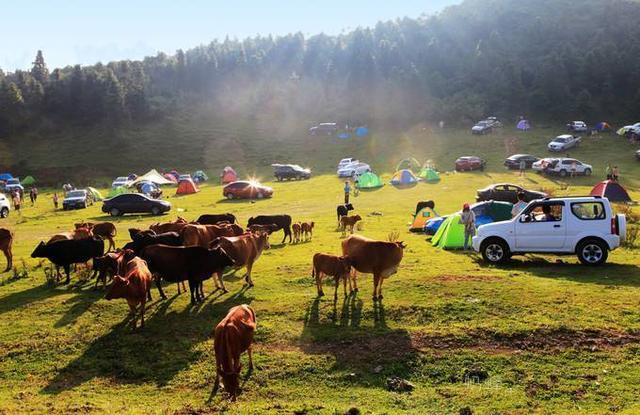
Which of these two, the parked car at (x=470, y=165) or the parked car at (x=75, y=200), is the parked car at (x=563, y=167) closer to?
the parked car at (x=470, y=165)

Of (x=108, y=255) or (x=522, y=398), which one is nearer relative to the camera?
(x=522, y=398)

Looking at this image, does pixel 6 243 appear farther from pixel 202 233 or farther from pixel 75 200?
pixel 75 200

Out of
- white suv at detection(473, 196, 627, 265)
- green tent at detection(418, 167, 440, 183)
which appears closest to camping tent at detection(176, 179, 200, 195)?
green tent at detection(418, 167, 440, 183)

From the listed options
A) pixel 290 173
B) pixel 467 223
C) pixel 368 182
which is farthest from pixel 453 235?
pixel 290 173

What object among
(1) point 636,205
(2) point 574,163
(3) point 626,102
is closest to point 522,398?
(1) point 636,205

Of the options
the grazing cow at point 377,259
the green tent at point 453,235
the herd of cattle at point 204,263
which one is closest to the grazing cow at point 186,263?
the herd of cattle at point 204,263

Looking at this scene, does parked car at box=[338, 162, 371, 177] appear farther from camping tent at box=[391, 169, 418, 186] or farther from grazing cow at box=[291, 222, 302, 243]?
grazing cow at box=[291, 222, 302, 243]

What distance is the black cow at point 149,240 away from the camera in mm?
16781

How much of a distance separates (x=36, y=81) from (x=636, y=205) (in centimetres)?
10663

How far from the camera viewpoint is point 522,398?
8.95 metres

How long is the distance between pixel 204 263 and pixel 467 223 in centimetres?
1046

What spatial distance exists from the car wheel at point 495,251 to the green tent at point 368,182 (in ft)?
90.6

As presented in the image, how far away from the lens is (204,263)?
14336mm

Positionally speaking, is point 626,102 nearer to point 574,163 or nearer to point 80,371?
point 574,163
